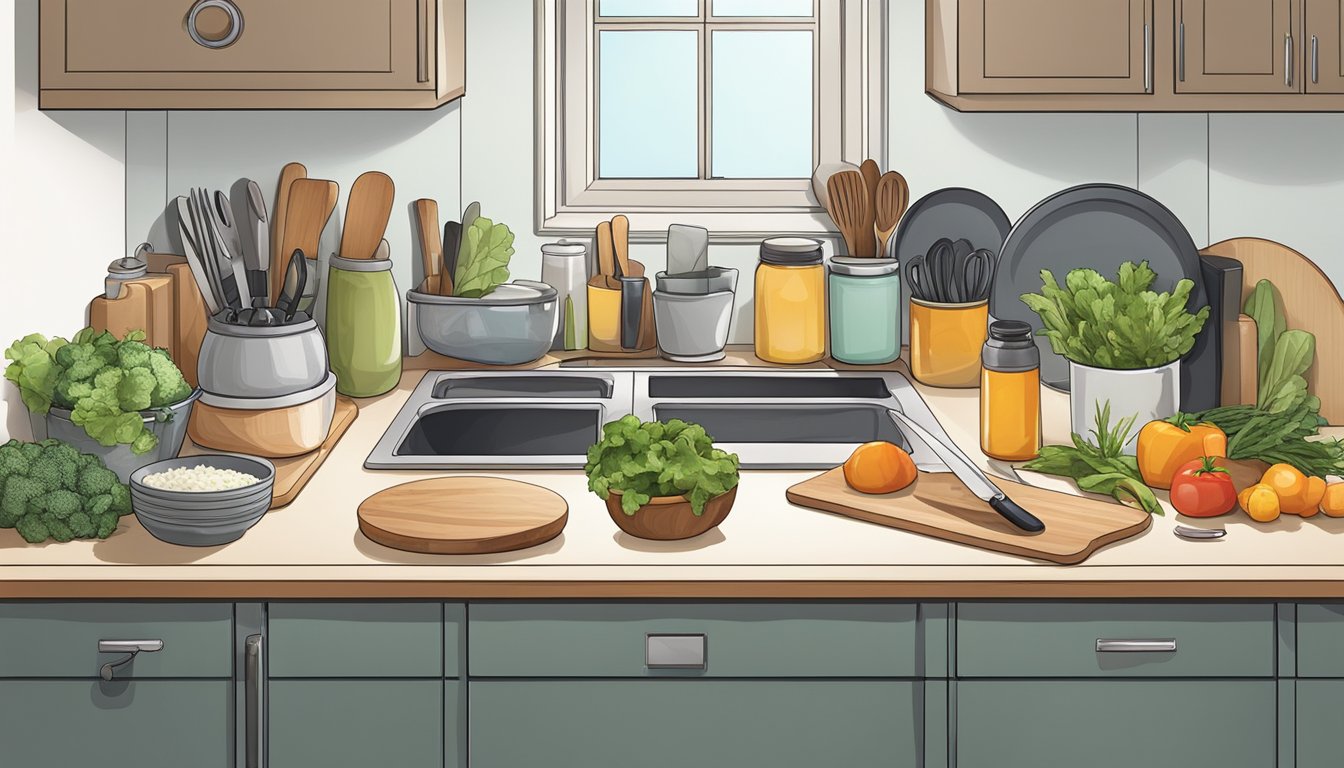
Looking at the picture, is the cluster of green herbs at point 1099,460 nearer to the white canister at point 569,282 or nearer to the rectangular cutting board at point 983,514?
the rectangular cutting board at point 983,514

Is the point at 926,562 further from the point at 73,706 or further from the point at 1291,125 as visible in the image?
the point at 1291,125

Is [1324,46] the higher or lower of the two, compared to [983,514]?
higher

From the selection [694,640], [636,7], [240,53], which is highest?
[636,7]

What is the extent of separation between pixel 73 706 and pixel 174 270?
3.09 ft

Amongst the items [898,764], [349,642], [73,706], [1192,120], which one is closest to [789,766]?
[898,764]

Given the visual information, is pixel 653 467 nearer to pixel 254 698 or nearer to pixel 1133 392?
pixel 254 698

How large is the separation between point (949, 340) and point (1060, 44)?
0.55 metres

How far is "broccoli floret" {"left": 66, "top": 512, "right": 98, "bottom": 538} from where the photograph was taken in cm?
159

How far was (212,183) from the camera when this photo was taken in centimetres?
259

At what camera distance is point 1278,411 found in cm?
209

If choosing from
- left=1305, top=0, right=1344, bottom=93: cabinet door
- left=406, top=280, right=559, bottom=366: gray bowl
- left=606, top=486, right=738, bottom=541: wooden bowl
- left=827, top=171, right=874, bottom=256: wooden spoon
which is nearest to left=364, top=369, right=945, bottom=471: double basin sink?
left=406, top=280, right=559, bottom=366: gray bowl

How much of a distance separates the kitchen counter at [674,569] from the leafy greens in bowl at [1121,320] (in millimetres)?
341

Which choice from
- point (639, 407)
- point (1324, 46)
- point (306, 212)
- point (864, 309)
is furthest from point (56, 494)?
point (1324, 46)

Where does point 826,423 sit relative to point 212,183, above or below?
below
